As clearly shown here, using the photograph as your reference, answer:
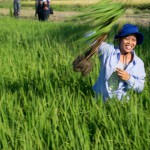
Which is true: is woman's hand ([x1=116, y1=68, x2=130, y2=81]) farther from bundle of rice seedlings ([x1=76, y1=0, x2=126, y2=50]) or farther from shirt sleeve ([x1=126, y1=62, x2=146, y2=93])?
bundle of rice seedlings ([x1=76, y1=0, x2=126, y2=50])

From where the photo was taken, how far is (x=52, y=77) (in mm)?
2539

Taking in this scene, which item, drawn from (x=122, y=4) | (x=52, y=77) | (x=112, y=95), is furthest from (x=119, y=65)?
(x=122, y=4)

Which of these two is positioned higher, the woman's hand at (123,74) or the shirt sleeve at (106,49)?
the shirt sleeve at (106,49)

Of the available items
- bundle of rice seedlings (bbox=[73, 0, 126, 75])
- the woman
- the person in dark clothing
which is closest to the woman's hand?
the woman

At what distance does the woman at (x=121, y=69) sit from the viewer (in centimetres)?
195

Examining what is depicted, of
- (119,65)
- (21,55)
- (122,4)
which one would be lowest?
(21,55)

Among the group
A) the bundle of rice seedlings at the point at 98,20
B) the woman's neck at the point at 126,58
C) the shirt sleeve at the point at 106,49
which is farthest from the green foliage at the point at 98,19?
the woman's neck at the point at 126,58

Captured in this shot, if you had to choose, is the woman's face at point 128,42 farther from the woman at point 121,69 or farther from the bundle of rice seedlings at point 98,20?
the bundle of rice seedlings at point 98,20

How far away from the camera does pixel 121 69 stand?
194cm

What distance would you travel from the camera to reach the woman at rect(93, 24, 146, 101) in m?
1.95

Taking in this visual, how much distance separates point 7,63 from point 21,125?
1292 mm

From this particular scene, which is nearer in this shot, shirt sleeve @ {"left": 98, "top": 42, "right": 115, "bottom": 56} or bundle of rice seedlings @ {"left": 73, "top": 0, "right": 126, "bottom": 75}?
bundle of rice seedlings @ {"left": 73, "top": 0, "right": 126, "bottom": 75}

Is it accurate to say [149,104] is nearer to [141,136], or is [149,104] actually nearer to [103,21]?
[141,136]

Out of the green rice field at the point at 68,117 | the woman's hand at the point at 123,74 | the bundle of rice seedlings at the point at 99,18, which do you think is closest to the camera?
the bundle of rice seedlings at the point at 99,18
